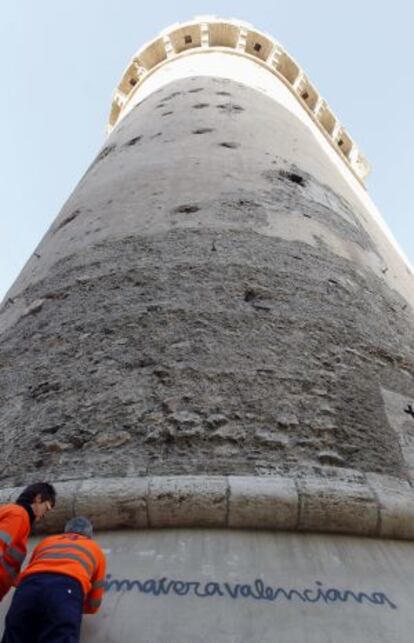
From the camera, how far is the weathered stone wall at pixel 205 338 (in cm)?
346

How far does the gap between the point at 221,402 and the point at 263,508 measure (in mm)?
795

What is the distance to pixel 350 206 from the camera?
7672 mm

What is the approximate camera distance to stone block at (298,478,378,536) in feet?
9.89

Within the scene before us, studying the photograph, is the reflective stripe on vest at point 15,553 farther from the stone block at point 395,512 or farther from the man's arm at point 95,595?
the stone block at point 395,512

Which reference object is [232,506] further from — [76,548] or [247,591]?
[76,548]

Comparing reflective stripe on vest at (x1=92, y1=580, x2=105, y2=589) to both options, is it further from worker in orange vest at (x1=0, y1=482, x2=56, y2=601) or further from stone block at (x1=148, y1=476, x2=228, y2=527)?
stone block at (x1=148, y1=476, x2=228, y2=527)

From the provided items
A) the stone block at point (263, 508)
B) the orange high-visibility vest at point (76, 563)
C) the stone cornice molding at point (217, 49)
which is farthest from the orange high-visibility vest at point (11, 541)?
the stone cornice molding at point (217, 49)

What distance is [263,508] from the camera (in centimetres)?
299

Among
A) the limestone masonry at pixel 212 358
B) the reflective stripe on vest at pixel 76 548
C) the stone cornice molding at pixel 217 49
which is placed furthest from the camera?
the stone cornice molding at pixel 217 49

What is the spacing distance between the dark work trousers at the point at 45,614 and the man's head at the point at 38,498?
1.81ft

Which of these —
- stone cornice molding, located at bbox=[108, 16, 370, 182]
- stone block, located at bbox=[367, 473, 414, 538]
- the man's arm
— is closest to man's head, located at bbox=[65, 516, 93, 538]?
the man's arm

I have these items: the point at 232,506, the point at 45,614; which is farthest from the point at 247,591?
the point at 45,614

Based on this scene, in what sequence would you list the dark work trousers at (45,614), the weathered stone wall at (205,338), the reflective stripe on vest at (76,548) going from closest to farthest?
the dark work trousers at (45,614) < the reflective stripe on vest at (76,548) < the weathered stone wall at (205,338)

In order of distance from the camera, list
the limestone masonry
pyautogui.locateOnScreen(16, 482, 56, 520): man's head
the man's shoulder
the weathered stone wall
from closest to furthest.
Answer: the man's shoulder
pyautogui.locateOnScreen(16, 482, 56, 520): man's head
the limestone masonry
the weathered stone wall
